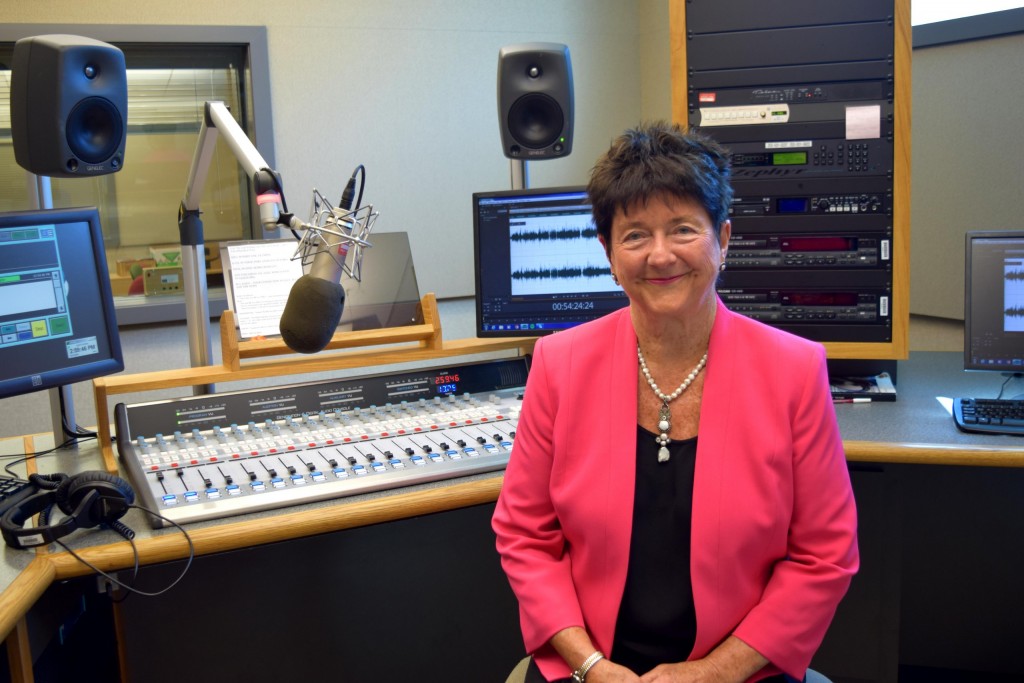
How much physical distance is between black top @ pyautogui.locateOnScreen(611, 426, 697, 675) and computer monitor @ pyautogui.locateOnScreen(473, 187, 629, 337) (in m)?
0.92

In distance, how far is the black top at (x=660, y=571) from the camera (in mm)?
1490

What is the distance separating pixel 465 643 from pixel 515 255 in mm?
949

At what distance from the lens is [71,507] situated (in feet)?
5.48

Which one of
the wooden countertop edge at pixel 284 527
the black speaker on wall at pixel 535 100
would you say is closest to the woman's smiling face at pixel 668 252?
the wooden countertop edge at pixel 284 527

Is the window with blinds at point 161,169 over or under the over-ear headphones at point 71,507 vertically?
over

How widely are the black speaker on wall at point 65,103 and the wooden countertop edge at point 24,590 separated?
2.41ft

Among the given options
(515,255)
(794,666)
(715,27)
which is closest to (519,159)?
(515,255)

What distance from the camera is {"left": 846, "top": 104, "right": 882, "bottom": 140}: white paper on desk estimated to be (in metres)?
2.38

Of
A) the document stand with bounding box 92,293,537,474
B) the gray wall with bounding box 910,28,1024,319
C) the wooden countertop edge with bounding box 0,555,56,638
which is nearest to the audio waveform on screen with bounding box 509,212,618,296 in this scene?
the document stand with bounding box 92,293,537,474

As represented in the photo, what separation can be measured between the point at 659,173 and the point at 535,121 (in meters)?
1.06

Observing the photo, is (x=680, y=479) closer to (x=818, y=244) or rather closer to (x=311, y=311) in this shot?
(x=311, y=311)

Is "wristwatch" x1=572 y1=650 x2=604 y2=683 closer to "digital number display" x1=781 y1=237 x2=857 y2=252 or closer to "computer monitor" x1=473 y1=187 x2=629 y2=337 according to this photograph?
"computer monitor" x1=473 y1=187 x2=629 y2=337

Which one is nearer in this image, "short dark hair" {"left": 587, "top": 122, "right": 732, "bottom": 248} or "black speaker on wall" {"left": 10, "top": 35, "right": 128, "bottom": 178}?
"short dark hair" {"left": 587, "top": 122, "right": 732, "bottom": 248}

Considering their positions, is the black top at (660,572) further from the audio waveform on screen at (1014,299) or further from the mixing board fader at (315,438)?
the audio waveform on screen at (1014,299)
